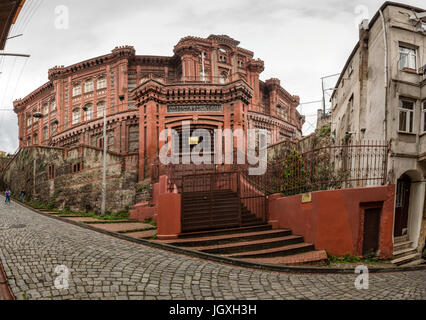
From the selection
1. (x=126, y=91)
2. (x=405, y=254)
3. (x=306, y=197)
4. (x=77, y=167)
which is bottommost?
(x=405, y=254)

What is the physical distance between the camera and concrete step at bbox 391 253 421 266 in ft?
29.9

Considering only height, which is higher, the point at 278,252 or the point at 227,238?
the point at 227,238

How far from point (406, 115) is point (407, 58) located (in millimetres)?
2666

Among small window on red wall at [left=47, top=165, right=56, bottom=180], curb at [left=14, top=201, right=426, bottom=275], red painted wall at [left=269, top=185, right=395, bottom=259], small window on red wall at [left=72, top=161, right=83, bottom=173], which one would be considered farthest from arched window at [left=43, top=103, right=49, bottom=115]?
red painted wall at [left=269, top=185, right=395, bottom=259]

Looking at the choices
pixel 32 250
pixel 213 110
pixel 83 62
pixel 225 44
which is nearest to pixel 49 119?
pixel 83 62

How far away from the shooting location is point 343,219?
8.36 meters

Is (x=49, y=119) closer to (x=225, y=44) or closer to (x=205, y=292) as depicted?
(x=225, y=44)

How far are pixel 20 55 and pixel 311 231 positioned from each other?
12.1 metres

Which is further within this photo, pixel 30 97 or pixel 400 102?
pixel 30 97

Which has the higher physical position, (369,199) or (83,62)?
(83,62)

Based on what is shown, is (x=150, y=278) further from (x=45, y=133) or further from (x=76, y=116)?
(x=45, y=133)

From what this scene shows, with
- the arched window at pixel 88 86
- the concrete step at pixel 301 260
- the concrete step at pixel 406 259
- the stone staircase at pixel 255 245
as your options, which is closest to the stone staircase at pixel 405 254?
the concrete step at pixel 406 259

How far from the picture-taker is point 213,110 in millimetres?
17875

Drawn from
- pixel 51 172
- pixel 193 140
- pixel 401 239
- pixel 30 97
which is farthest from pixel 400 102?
pixel 30 97
